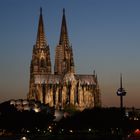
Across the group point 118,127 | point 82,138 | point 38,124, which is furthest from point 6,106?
point 82,138

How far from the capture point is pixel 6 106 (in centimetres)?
15638

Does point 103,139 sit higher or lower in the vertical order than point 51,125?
lower

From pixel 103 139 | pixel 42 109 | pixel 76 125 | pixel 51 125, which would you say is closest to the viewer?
pixel 103 139

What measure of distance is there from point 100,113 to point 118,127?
361 inches

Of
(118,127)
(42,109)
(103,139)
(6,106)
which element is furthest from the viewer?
(42,109)

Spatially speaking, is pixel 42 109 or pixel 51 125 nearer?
pixel 51 125

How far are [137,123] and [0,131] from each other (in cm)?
3268

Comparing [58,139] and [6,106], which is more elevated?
[6,106]

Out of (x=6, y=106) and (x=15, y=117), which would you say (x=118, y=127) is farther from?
(x=6, y=106)

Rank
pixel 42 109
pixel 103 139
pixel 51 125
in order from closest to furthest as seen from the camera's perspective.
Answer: pixel 103 139 → pixel 51 125 → pixel 42 109

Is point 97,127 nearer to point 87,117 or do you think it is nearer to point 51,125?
point 87,117

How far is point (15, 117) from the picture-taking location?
141m

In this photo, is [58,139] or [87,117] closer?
[58,139]

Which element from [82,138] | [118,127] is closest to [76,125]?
[118,127]
